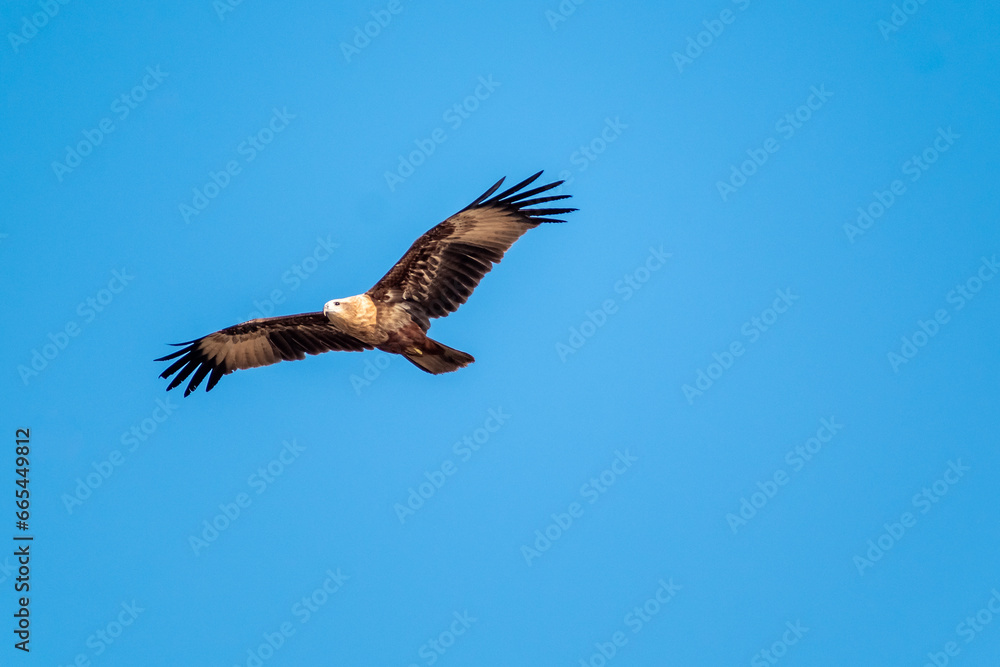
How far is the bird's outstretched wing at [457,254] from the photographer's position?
594 inches

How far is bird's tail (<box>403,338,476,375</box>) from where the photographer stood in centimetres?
1502

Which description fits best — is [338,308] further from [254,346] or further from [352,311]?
[254,346]

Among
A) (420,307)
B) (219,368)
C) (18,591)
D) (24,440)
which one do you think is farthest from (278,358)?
(18,591)

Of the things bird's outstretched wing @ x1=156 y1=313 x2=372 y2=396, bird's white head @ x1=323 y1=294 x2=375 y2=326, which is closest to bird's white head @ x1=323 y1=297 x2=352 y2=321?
bird's white head @ x1=323 y1=294 x2=375 y2=326

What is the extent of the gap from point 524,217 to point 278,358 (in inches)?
163

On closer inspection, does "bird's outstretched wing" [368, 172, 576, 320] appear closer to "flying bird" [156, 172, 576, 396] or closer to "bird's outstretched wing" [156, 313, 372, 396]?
"flying bird" [156, 172, 576, 396]

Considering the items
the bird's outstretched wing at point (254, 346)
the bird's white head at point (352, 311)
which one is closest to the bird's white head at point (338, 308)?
the bird's white head at point (352, 311)

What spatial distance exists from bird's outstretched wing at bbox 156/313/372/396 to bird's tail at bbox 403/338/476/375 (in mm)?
985

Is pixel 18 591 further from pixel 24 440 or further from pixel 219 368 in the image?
pixel 219 368

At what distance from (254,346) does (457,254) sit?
3.37 metres

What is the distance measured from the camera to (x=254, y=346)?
1639 centimetres

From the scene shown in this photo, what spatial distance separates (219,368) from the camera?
16.5m

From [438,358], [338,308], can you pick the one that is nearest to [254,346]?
[338,308]

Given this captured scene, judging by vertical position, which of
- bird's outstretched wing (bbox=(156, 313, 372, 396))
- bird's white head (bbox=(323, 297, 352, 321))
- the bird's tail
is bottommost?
bird's outstretched wing (bbox=(156, 313, 372, 396))
